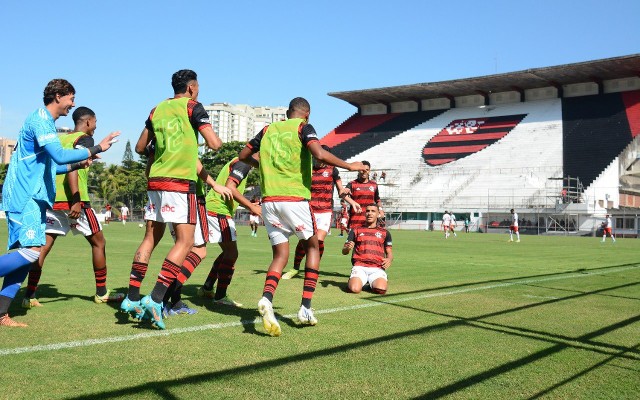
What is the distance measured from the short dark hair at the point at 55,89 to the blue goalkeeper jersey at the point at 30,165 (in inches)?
5.9

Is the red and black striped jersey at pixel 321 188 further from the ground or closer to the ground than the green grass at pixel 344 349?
further from the ground

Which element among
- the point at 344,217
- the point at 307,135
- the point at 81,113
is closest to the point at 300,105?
the point at 307,135

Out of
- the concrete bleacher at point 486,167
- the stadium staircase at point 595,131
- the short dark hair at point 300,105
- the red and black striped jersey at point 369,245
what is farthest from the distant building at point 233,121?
the short dark hair at point 300,105

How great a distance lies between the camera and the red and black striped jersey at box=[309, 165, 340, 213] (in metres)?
9.68

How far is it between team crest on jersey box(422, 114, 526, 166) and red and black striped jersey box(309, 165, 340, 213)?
48.1 metres

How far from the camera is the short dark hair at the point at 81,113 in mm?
6160

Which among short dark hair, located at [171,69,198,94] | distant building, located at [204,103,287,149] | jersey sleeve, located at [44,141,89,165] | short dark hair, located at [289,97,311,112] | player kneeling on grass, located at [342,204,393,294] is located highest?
distant building, located at [204,103,287,149]

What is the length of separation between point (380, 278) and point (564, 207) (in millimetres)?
40778

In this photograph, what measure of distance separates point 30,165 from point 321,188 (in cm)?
543

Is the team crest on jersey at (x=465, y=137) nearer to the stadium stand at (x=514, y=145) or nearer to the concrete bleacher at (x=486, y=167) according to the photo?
the stadium stand at (x=514, y=145)

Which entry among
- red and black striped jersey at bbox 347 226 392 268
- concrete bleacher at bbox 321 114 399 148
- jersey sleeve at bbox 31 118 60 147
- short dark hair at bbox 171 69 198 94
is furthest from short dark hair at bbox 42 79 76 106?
concrete bleacher at bbox 321 114 399 148

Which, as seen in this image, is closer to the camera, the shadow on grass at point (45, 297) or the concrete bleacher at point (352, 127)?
the shadow on grass at point (45, 297)

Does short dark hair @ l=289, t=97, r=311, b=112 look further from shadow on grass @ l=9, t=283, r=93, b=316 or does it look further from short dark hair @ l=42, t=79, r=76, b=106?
shadow on grass @ l=9, t=283, r=93, b=316

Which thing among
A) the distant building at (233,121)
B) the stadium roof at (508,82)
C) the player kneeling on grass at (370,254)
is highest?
the distant building at (233,121)
